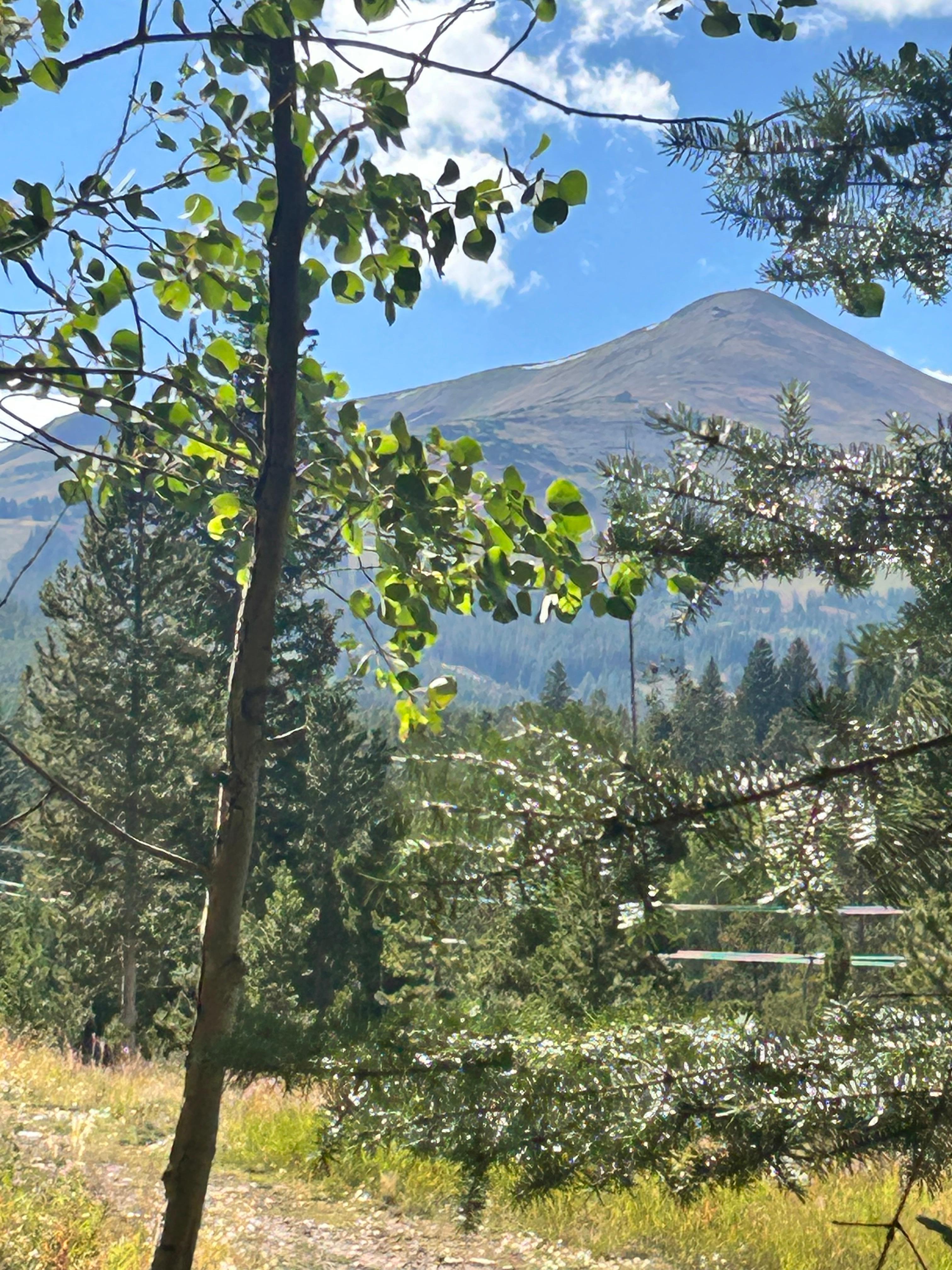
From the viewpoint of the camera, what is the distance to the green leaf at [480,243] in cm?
180

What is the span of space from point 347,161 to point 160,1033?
170cm

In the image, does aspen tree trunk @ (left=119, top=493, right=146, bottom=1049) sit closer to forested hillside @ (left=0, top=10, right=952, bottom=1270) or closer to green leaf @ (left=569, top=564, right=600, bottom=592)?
forested hillside @ (left=0, top=10, right=952, bottom=1270)

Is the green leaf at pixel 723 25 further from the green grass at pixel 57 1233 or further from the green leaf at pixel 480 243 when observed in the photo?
the green grass at pixel 57 1233

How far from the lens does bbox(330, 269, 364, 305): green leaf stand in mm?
2191

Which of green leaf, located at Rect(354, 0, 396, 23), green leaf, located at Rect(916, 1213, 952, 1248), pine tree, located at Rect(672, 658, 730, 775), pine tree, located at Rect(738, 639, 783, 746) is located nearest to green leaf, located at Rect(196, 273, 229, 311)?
green leaf, located at Rect(354, 0, 396, 23)

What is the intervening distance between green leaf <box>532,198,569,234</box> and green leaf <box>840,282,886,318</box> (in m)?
0.80

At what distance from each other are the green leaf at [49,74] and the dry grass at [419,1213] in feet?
11.3

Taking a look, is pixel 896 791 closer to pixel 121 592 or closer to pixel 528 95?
pixel 528 95

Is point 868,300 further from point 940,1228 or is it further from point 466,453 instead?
point 940,1228

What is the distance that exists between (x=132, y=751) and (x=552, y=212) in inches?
964

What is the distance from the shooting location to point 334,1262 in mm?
6066

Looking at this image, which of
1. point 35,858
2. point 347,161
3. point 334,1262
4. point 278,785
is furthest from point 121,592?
point 347,161

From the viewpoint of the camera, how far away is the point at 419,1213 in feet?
24.2

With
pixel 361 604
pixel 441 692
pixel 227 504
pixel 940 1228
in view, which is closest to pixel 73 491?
pixel 227 504
